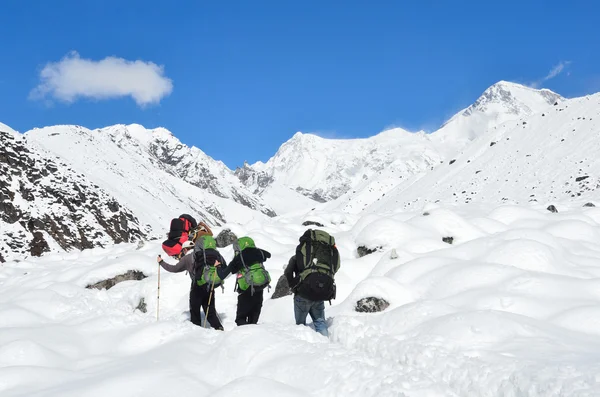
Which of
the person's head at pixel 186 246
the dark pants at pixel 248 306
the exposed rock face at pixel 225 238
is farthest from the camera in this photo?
the exposed rock face at pixel 225 238

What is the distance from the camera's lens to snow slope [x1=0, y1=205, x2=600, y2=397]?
545cm

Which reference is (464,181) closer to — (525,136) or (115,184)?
(525,136)

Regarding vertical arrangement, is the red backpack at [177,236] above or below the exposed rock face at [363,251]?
below

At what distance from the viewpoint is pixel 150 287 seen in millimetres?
11977

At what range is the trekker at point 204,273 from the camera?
916 centimetres

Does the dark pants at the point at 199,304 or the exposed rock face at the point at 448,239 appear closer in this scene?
the dark pants at the point at 199,304

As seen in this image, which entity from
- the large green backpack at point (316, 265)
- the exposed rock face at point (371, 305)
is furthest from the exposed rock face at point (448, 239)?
the large green backpack at point (316, 265)

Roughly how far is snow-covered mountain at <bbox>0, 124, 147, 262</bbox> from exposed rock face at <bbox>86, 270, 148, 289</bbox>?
26.7 meters

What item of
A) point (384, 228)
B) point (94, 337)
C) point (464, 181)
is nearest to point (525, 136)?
point (464, 181)

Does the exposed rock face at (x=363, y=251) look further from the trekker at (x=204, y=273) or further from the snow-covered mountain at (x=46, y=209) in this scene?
the snow-covered mountain at (x=46, y=209)

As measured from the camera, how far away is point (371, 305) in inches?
371

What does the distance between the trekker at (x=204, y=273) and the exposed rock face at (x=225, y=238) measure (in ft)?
20.4

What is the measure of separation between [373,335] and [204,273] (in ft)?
12.0

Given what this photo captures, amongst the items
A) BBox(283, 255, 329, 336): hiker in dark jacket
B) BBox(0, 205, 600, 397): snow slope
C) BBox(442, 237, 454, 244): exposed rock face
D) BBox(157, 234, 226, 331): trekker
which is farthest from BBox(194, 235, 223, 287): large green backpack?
BBox(442, 237, 454, 244): exposed rock face
